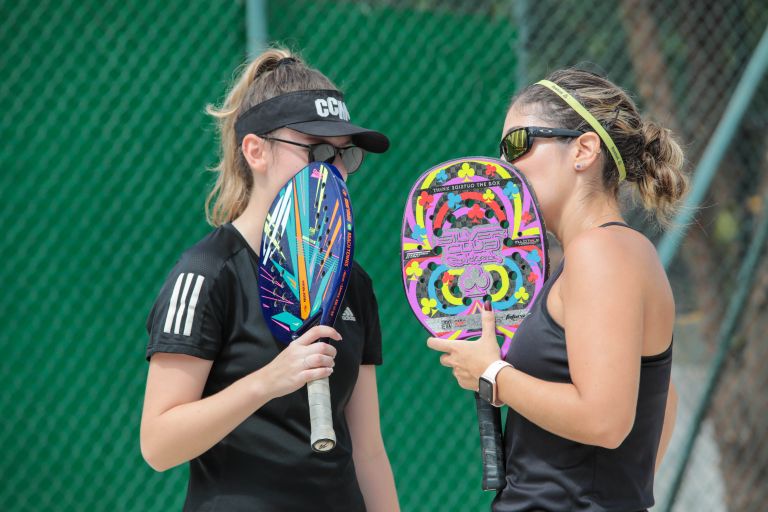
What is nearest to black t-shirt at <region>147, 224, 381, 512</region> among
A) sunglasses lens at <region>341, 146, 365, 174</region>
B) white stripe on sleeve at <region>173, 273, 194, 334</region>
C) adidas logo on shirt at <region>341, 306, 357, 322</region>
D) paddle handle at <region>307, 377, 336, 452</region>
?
white stripe on sleeve at <region>173, 273, 194, 334</region>

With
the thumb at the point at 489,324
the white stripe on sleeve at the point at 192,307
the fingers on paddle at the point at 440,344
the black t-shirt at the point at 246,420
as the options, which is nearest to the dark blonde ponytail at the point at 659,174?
the thumb at the point at 489,324

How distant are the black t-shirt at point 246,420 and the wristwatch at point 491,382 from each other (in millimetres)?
418

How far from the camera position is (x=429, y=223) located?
90.7 inches

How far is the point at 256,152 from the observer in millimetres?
2367

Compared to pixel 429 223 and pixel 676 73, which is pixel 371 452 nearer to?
pixel 429 223

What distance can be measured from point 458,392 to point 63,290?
180 cm

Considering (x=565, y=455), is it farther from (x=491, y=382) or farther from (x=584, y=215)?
(x=584, y=215)

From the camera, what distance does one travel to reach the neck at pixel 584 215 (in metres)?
2.15

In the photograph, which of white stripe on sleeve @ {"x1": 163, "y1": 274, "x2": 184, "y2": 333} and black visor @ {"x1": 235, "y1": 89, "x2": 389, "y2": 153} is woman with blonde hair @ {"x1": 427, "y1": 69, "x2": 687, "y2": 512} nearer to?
black visor @ {"x1": 235, "y1": 89, "x2": 389, "y2": 153}

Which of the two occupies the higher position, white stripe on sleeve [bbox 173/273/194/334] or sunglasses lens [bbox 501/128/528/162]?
sunglasses lens [bbox 501/128/528/162]

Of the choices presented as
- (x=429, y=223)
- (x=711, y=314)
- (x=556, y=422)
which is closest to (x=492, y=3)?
(x=711, y=314)

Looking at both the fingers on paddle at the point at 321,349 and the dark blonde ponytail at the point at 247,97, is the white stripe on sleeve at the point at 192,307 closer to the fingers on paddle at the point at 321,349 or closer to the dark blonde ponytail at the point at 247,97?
the fingers on paddle at the point at 321,349

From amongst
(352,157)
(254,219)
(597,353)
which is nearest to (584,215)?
(597,353)

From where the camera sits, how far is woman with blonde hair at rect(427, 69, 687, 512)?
1922mm
